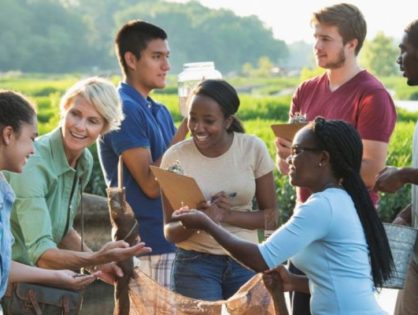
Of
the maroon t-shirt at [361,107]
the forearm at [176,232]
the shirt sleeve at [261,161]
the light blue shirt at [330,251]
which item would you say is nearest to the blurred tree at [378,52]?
the maroon t-shirt at [361,107]

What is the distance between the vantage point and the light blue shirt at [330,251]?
3.83 m

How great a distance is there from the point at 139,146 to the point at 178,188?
0.69 meters

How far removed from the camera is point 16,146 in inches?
159

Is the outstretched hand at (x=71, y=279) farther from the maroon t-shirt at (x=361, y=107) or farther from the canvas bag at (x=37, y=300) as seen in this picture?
the maroon t-shirt at (x=361, y=107)

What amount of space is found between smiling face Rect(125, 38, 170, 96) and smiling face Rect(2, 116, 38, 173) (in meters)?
1.47

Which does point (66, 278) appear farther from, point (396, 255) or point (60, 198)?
point (396, 255)

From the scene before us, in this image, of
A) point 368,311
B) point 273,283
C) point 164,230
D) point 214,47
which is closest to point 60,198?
point 164,230

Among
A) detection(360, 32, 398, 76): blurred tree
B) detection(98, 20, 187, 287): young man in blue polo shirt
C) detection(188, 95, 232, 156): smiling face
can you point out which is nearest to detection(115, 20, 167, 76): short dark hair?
detection(98, 20, 187, 287): young man in blue polo shirt

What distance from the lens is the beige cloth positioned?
15.8ft

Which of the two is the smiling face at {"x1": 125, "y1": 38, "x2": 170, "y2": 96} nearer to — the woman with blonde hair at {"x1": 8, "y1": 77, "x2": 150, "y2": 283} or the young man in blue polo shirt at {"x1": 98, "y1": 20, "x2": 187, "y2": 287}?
the young man in blue polo shirt at {"x1": 98, "y1": 20, "x2": 187, "y2": 287}

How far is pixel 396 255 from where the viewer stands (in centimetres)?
453

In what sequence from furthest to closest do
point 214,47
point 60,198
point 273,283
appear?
point 214,47
point 60,198
point 273,283

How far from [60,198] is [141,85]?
91 centimetres

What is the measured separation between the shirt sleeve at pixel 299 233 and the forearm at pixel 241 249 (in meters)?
0.02
